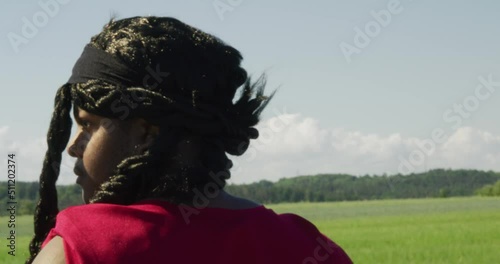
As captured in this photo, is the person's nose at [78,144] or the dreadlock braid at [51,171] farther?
the dreadlock braid at [51,171]

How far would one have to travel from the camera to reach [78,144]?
1.53 metres

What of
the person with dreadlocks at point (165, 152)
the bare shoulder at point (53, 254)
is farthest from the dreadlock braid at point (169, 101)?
the bare shoulder at point (53, 254)

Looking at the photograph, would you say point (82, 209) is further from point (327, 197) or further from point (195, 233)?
point (327, 197)

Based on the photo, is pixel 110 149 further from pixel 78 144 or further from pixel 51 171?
pixel 51 171

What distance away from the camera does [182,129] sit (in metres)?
1.50

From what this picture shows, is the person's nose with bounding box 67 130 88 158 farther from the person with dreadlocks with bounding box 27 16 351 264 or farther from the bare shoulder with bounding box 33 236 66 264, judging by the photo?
the bare shoulder with bounding box 33 236 66 264

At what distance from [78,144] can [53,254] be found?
0.83 ft

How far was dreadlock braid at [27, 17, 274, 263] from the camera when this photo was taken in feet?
4.83

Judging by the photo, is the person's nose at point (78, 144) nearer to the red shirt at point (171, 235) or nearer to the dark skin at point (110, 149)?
the dark skin at point (110, 149)

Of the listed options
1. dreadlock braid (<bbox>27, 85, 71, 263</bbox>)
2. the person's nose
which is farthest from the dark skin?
dreadlock braid (<bbox>27, 85, 71, 263</bbox>)

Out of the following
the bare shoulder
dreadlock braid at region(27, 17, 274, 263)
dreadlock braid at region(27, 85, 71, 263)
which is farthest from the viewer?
dreadlock braid at region(27, 85, 71, 263)

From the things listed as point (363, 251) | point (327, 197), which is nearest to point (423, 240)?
point (363, 251)

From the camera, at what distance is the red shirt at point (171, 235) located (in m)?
1.36

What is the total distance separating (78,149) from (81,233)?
22cm
